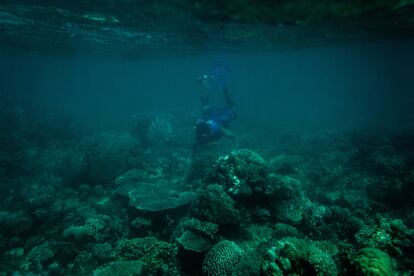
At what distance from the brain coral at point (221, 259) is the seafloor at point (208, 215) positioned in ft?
0.08

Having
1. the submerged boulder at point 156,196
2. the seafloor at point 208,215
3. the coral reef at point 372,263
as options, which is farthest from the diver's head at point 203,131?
the coral reef at point 372,263

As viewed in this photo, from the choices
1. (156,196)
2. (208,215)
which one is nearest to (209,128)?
(156,196)

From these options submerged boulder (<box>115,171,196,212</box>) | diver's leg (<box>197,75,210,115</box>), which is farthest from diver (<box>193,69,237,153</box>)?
submerged boulder (<box>115,171,196,212</box>)

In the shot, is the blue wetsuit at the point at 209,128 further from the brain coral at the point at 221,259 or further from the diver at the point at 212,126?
the brain coral at the point at 221,259

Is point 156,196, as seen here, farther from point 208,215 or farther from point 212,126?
point 212,126

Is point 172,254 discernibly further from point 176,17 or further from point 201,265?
point 176,17

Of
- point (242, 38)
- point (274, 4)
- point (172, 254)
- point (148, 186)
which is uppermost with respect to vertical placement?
point (274, 4)

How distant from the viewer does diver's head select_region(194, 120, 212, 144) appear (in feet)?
46.5

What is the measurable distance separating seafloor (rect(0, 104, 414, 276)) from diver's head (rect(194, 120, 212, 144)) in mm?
1135

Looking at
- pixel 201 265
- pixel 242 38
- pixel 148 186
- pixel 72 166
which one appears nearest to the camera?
pixel 201 265

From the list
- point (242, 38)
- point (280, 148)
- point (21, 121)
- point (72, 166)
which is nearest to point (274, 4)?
point (72, 166)

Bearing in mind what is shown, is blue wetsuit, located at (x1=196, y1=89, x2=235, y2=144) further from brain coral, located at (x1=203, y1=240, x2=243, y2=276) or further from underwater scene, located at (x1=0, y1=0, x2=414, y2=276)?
brain coral, located at (x1=203, y1=240, x2=243, y2=276)

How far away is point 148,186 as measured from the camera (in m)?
12.0

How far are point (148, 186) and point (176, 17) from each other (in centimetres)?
1036
